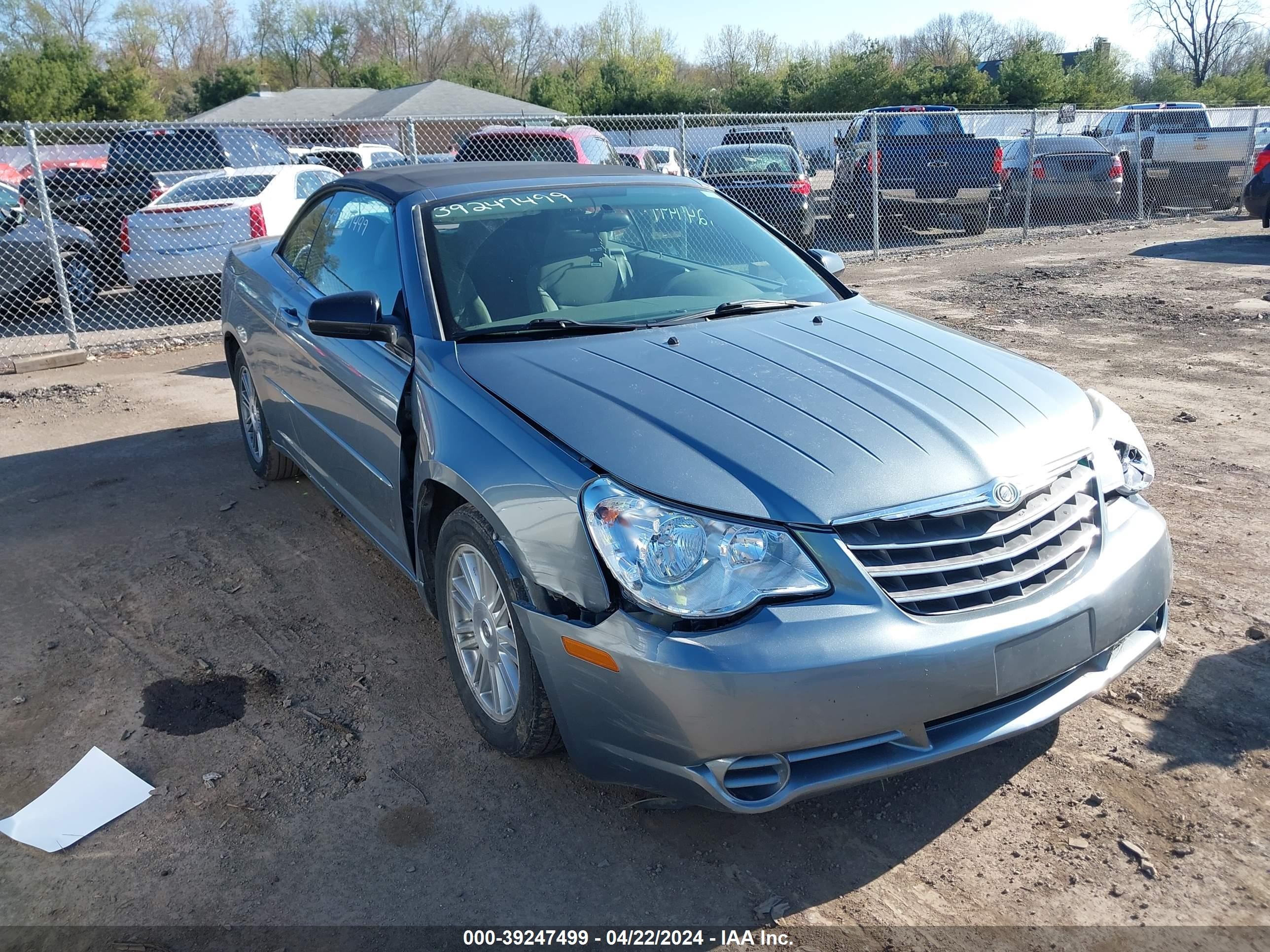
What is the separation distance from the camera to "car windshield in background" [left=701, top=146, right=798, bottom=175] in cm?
1435

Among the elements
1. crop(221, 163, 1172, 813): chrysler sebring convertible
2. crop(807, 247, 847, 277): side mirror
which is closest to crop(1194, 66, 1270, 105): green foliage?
crop(807, 247, 847, 277): side mirror

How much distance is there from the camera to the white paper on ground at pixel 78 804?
290 centimetres

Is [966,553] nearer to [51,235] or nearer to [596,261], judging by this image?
[596,261]

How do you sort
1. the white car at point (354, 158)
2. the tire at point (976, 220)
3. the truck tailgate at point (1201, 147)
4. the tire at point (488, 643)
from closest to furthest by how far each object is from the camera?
the tire at point (488, 643), the white car at point (354, 158), the tire at point (976, 220), the truck tailgate at point (1201, 147)

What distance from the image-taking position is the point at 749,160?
14.5 m

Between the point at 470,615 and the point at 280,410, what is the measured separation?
91.5 inches

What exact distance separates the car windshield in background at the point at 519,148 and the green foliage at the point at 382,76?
45843mm

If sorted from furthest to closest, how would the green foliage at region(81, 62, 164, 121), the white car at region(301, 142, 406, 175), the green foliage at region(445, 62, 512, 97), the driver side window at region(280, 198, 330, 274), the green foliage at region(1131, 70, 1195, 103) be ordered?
the green foliage at region(445, 62, 512, 97) → the green foliage at region(1131, 70, 1195, 103) → the green foliage at region(81, 62, 164, 121) → the white car at region(301, 142, 406, 175) → the driver side window at region(280, 198, 330, 274)

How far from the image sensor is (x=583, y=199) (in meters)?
4.12

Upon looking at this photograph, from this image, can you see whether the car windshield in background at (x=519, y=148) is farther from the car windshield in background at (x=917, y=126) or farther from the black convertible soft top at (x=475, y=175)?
the black convertible soft top at (x=475, y=175)

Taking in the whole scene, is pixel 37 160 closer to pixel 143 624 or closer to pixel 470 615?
pixel 143 624

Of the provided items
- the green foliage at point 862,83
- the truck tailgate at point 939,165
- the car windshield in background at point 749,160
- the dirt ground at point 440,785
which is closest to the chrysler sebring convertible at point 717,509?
the dirt ground at point 440,785

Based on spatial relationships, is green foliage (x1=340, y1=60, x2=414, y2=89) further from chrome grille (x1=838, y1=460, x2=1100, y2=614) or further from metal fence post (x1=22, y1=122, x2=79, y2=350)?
chrome grille (x1=838, y1=460, x2=1100, y2=614)

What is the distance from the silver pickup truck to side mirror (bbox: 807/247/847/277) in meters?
15.7
